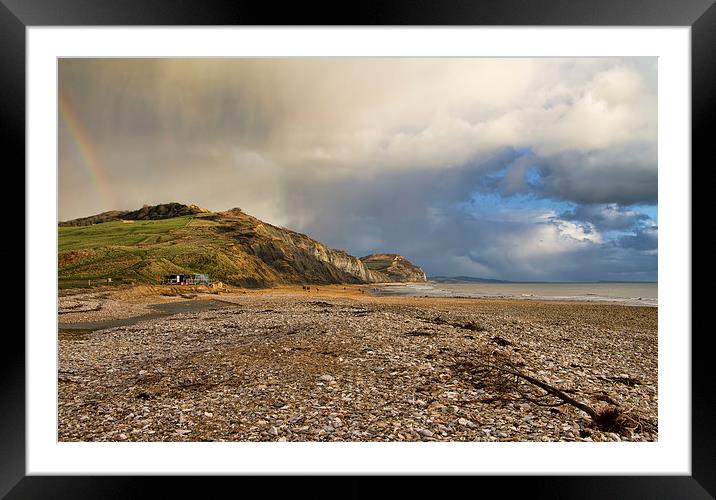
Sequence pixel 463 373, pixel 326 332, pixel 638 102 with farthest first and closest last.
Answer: pixel 638 102, pixel 326 332, pixel 463 373

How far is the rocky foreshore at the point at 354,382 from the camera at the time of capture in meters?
3.51

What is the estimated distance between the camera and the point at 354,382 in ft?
14.2

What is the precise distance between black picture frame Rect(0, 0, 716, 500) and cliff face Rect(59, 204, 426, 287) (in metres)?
11.3

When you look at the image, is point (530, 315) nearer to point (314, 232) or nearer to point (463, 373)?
point (463, 373)

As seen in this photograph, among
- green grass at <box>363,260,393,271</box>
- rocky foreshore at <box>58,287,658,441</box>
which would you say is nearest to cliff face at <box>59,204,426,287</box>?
green grass at <box>363,260,393,271</box>
